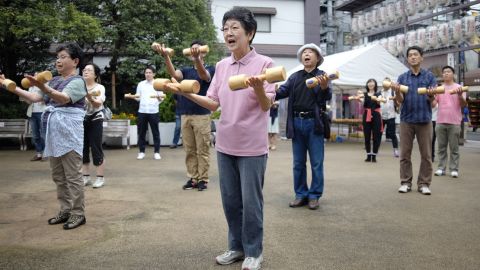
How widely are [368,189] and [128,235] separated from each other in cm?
377

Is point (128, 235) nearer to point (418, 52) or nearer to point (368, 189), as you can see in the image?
point (368, 189)

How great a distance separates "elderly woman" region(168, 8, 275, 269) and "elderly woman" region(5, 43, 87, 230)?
1726 millimetres

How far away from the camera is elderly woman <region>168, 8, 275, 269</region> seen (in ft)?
10.1

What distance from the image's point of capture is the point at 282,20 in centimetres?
2739

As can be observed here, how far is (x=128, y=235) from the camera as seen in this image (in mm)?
3969

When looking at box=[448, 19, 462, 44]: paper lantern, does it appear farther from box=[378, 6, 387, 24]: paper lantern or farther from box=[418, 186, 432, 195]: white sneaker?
box=[418, 186, 432, 195]: white sneaker

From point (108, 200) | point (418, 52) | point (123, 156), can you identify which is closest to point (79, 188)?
point (108, 200)

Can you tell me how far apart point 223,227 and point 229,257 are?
96cm

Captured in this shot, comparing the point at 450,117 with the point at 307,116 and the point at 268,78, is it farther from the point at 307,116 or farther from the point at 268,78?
the point at 268,78

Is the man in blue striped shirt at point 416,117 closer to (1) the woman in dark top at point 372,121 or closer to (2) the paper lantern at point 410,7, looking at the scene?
(1) the woman in dark top at point 372,121

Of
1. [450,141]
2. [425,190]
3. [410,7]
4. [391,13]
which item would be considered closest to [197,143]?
[425,190]

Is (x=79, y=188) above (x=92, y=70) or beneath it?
beneath

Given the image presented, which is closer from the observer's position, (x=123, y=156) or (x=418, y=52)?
(x=418, y=52)

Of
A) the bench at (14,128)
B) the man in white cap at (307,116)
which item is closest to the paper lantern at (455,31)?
the man in white cap at (307,116)
